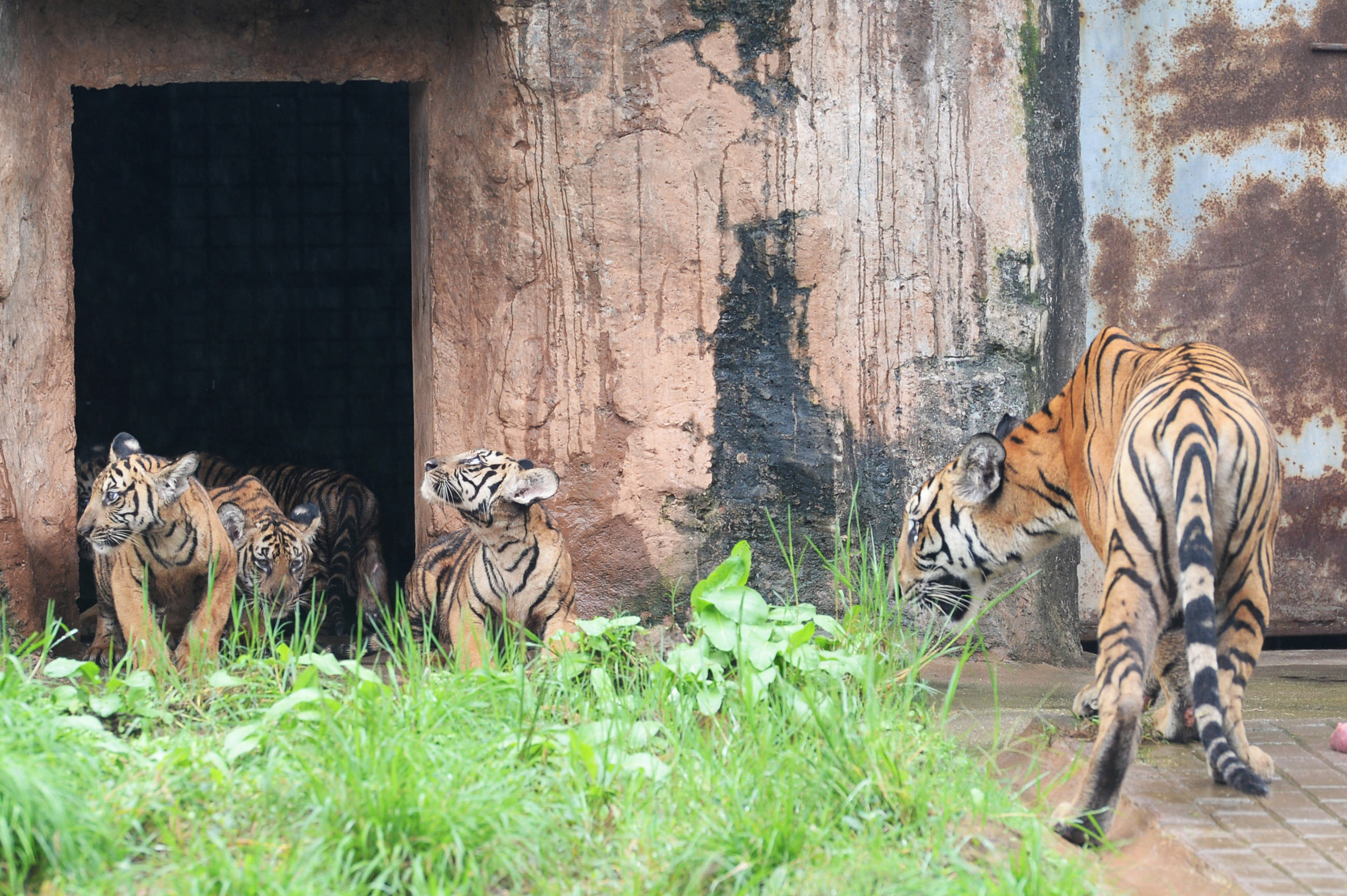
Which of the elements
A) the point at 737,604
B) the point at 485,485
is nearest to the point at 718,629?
the point at 737,604

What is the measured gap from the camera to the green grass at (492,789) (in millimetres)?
2650

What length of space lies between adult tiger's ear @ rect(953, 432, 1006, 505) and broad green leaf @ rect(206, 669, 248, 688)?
2.24m

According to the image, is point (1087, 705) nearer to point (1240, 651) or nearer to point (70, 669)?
point (1240, 651)

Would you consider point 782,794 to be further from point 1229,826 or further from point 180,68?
point 180,68

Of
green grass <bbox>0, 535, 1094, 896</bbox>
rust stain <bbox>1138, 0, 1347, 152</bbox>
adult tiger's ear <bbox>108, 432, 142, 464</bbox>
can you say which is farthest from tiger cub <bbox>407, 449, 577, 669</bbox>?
rust stain <bbox>1138, 0, 1347, 152</bbox>

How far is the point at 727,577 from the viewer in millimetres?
4062

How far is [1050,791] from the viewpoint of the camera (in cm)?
339

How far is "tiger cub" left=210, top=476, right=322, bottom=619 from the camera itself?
5.06m

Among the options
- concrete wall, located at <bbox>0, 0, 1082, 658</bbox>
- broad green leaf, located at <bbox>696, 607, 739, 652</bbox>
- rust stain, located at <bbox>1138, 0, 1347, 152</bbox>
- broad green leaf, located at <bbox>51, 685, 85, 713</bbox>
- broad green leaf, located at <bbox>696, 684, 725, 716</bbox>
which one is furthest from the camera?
rust stain, located at <bbox>1138, 0, 1347, 152</bbox>

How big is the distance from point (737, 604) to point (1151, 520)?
125 cm

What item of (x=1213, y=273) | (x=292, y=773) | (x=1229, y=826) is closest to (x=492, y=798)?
(x=292, y=773)

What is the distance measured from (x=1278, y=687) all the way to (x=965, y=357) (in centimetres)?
159

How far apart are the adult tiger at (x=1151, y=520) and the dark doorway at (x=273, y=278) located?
481 cm

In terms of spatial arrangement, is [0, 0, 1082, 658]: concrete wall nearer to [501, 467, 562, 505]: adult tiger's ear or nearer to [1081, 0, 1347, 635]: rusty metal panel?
[1081, 0, 1347, 635]: rusty metal panel
